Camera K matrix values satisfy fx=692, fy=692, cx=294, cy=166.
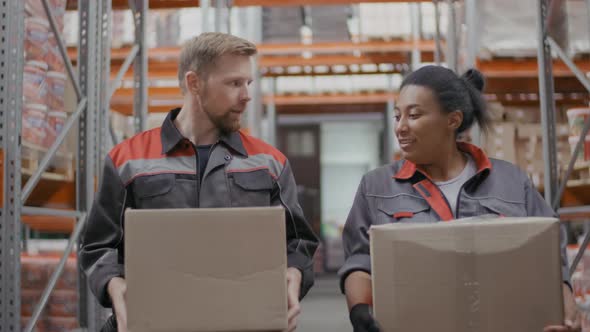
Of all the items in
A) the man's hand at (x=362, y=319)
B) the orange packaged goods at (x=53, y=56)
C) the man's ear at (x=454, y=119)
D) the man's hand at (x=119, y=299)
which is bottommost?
the man's hand at (x=362, y=319)

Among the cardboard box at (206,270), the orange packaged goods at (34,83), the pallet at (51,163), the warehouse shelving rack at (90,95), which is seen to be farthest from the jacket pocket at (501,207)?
the orange packaged goods at (34,83)

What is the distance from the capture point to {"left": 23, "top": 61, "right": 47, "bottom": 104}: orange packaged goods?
3.08 m

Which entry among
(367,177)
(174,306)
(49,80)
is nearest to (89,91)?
(49,80)

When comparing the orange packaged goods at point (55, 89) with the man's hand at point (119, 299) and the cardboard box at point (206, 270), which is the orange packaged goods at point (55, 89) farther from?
the cardboard box at point (206, 270)

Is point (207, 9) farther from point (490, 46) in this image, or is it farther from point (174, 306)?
point (174, 306)

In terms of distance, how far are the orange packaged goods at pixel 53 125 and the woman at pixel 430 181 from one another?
1.63 metres

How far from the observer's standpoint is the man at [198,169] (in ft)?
6.59

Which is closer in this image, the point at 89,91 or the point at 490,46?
the point at 89,91

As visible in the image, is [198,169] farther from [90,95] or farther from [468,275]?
[90,95]

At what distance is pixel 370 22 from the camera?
8008 mm

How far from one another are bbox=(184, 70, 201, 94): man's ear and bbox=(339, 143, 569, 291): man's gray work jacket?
0.61m

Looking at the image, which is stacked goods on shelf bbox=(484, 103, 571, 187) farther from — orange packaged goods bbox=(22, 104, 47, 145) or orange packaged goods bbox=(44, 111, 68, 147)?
orange packaged goods bbox=(22, 104, 47, 145)

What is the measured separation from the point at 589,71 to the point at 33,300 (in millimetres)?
3359

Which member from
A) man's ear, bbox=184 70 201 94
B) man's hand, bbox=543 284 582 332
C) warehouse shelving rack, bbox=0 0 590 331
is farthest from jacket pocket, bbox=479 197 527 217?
A: warehouse shelving rack, bbox=0 0 590 331
